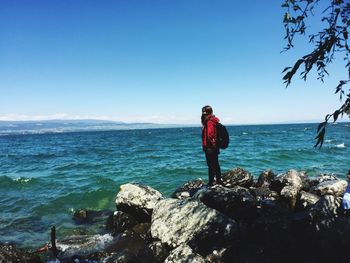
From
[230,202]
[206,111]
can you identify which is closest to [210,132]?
[206,111]

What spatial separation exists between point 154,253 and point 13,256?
11.5 feet

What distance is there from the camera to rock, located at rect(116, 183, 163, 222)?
10.2 meters

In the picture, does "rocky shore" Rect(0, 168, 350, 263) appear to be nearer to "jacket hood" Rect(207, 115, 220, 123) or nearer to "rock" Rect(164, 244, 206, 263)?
"rock" Rect(164, 244, 206, 263)

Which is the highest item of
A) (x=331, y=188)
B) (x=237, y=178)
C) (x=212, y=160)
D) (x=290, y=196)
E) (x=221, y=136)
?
(x=221, y=136)

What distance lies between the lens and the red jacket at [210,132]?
9.97 m

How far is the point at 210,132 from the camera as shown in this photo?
393 inches

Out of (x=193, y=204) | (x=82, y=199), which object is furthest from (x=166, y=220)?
(x=82, y=199)

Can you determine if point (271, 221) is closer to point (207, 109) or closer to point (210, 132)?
point (210, 132)

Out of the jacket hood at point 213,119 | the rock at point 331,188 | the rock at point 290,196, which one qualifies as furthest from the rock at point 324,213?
the rock at point 331,188

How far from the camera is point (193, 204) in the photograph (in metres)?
8.48

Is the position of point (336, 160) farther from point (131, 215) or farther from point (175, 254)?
point (175, 254)

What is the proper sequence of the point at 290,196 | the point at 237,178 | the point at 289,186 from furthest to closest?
the point at 237,178 → the point at 289,186 → the point at 290,196

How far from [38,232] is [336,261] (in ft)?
32.2

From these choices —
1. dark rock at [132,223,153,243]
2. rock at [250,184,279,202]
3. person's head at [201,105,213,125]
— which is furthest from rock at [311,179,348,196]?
dark rock at [132,223,153,243]
